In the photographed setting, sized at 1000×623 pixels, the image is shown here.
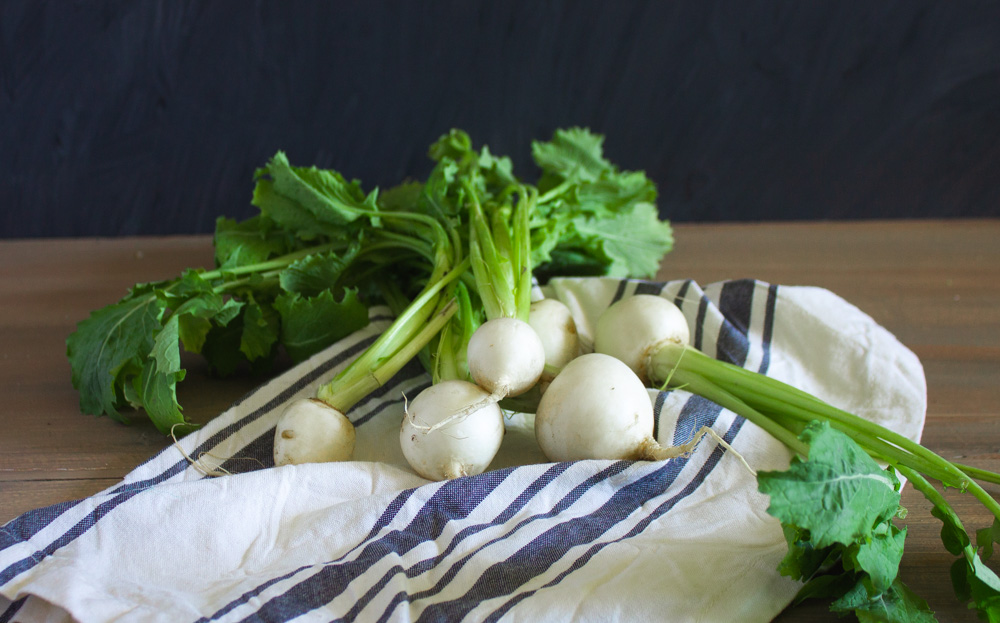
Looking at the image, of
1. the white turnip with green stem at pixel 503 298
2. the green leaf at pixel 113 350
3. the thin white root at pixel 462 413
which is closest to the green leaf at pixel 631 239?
the white turnip with green stem at pixel 503 298

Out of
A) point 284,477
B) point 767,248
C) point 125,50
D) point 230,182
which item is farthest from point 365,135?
point 284,477

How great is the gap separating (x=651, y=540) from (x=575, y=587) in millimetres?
93

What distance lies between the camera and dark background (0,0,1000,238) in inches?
61.2

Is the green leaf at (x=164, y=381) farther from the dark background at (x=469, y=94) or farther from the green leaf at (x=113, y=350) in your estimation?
the dark background at (x=469, y=94)

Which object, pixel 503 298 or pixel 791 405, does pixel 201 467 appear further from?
pixel 791 405

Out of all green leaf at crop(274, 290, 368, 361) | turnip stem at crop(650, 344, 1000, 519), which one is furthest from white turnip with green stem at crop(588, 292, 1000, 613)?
green leaf at crop(274, 290, 368, 361)

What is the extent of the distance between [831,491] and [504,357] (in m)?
0.33

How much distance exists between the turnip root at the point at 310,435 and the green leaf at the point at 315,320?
0.63 feet

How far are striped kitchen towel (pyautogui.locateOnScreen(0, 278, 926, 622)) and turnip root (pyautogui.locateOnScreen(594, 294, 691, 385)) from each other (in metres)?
0.11

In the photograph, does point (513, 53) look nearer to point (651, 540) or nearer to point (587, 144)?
point (587, 144)

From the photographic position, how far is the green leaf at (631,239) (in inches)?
49.7

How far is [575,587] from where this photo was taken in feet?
1.93

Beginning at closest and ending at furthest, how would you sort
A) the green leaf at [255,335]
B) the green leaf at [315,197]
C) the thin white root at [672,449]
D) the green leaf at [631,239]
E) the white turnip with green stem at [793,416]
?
the white turnip with green stem at [793,416] → the thin white root at [672,449] → the green leaf at [255,335] → the green leaf at [315,197] → the green leaf at [631,239]

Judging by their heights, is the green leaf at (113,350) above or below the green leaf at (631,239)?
below
